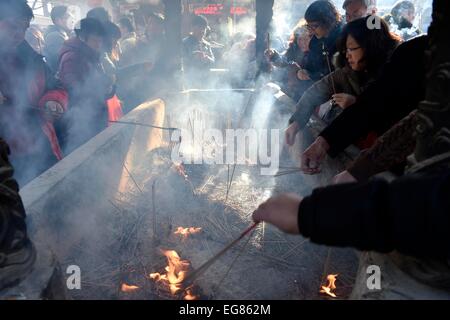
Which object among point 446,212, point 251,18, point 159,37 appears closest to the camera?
point 446,212

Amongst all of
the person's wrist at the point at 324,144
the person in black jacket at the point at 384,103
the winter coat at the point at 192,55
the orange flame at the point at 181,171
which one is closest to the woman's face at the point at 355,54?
the person in black jacket at the point at 384,103

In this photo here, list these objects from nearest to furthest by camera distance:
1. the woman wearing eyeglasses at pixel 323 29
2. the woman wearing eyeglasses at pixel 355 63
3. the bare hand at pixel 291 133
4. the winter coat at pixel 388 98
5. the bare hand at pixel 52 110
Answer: the winter coat at pixel 388 98 → the woman wearing eyeglasses at pixel 355 63 → the bare hand at pixel 291 133 → the bare hand at pixel 52 110 → the woman wearing eyeglasses at pixel 323 29

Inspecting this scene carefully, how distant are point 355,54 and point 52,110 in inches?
143

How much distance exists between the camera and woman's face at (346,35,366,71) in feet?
10.9

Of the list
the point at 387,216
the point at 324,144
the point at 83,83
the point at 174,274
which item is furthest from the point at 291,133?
the point at 83,83

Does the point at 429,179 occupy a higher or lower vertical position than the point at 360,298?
higher

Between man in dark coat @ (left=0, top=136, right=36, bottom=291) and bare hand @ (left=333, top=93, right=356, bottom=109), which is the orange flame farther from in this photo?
man in dark coat @ (left=0, top=136, right=36, bottom=291)

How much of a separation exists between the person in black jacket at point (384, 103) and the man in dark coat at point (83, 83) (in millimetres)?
3445

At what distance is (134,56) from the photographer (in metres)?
9.16

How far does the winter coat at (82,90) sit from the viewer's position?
454 centimetres

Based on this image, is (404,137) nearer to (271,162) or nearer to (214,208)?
(214,208)

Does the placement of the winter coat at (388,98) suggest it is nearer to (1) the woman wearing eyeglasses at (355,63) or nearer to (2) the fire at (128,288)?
(1) the woman wearing eyeglasses at (355,63)

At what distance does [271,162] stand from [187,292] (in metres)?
3.38
